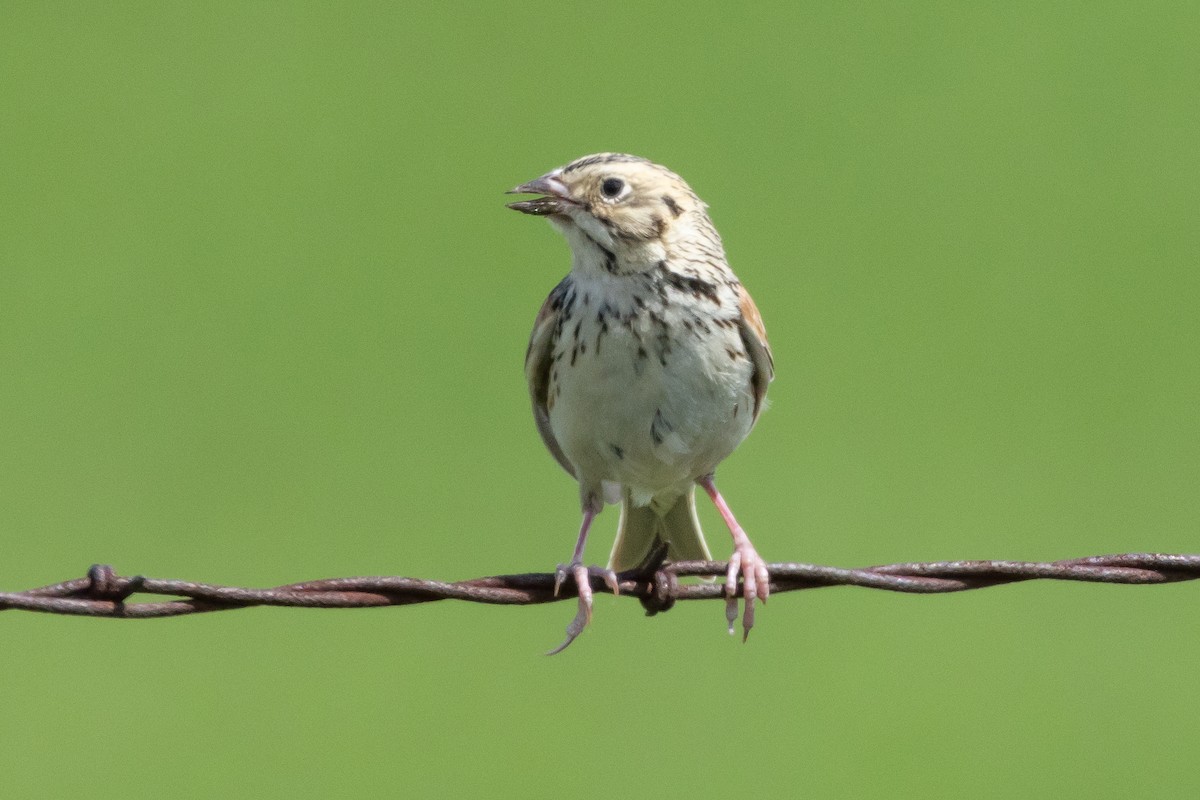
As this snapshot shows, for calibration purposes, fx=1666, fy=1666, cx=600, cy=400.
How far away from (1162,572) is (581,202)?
2321 mm

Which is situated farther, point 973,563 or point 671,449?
point 671,449

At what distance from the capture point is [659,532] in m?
6.40

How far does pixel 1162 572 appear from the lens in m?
3.99

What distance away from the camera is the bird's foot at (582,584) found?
4.61 meters

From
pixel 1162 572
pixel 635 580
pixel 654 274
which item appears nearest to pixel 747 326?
pixel 654 274

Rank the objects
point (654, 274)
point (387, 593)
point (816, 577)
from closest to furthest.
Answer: point (387, 593) < point (816, 577) < point (654, 274)

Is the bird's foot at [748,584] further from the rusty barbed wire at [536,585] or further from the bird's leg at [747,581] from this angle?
the rusty barbed wire at [536,585]

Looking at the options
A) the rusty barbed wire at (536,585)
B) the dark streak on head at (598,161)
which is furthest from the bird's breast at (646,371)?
the rusty barbed wire at (536,585)

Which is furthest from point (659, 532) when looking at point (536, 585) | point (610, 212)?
point (536, 585)

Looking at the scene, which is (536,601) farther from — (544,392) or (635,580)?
(544,392)

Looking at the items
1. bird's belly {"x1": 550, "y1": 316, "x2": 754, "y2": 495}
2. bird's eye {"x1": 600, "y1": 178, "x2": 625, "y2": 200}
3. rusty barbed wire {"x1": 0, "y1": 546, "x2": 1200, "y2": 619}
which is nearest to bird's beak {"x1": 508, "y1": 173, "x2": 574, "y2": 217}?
bird's eye {"x1": 600, "y1": 178, "x2": 625, "y2": 200}

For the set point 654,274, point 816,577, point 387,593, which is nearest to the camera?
point 387,593

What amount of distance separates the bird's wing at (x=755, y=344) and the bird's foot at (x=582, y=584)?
0.90 metres

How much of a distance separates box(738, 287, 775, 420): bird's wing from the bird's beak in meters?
0.69
